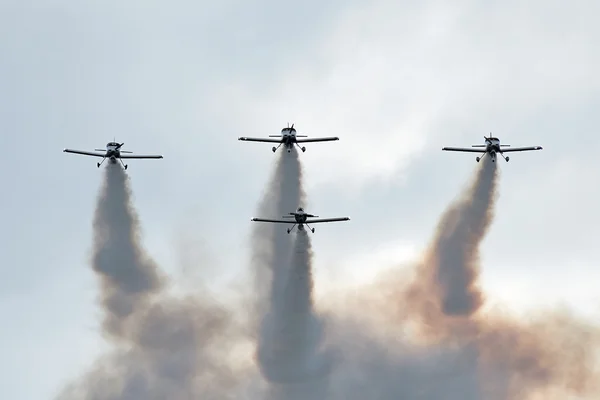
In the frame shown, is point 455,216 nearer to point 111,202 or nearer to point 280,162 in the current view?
point 280,162

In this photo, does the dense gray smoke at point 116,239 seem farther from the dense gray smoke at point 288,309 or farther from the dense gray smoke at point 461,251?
the dense gray smoke at point 461,251

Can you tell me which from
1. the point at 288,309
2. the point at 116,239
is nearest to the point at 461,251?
the point at 288,309

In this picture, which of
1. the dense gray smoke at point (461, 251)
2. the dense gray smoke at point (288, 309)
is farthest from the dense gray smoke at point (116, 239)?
the dense gray smoke at point (461, 251)

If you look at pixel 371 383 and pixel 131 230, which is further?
pixel 371 383

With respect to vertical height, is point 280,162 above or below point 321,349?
above

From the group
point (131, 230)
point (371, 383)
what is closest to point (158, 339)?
point (131, 230)

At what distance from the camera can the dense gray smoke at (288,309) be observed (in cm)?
12812

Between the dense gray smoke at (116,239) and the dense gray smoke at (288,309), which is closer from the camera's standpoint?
the dense gray smoke at (288,309)

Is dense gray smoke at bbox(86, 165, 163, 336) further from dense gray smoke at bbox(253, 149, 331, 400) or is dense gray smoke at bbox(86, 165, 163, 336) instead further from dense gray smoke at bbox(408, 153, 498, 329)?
dense gray smoke at bbox(408, 153, 498, 329)

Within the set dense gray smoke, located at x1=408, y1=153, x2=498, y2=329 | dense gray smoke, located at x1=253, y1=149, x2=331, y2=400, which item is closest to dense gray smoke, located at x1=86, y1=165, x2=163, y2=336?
dense gray smoke, located at x1=253, y1=149, x2=331, y2=400

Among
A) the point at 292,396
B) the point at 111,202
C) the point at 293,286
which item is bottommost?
the point at 292,396

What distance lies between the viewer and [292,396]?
135 metres

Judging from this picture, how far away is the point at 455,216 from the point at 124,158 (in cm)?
3256

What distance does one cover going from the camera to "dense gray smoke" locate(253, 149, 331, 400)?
12812cm
